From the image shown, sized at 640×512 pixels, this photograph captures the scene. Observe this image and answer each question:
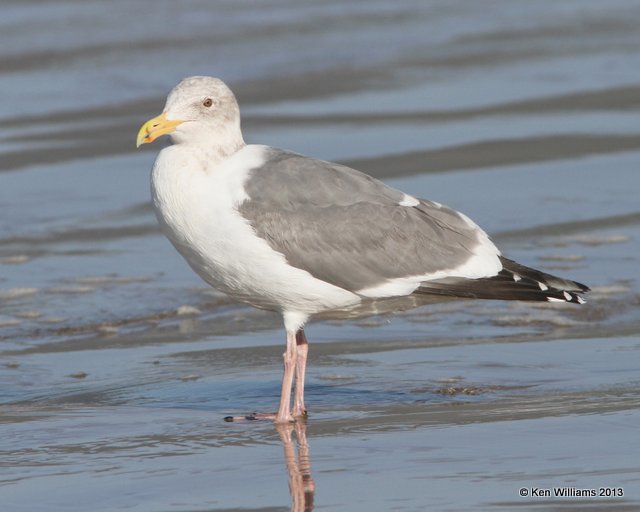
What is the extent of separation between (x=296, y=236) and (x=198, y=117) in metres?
0.70

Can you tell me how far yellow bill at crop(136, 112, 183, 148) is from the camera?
6.16 meters

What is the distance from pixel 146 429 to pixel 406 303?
1354 millimetres

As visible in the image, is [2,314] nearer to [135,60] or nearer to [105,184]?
[105,184]

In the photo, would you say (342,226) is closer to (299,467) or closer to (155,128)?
(155,128)

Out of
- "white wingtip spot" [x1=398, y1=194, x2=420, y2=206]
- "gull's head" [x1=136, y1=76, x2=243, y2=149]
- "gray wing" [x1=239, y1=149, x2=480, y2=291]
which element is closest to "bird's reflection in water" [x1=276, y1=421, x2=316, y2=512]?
"gray wing" [x1=239, y1=149, x2=480, y2=291]

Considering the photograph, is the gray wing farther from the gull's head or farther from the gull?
the gull's head

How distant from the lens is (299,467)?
17.1ft

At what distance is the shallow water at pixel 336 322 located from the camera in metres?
5.11

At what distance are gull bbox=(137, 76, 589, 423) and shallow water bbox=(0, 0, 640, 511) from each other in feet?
1.38

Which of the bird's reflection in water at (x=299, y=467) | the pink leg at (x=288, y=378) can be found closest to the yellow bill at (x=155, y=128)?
the pink leg at (x=288, y=378)

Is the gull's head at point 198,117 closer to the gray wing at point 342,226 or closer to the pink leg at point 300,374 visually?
the gray wing at point 342,226

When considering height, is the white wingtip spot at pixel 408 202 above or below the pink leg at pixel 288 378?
above

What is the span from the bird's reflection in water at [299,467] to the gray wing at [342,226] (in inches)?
28.9

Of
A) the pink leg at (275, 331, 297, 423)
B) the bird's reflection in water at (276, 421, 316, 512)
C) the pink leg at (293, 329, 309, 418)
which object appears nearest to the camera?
the bird's reflection in water at (276, 421, 316, 512)
